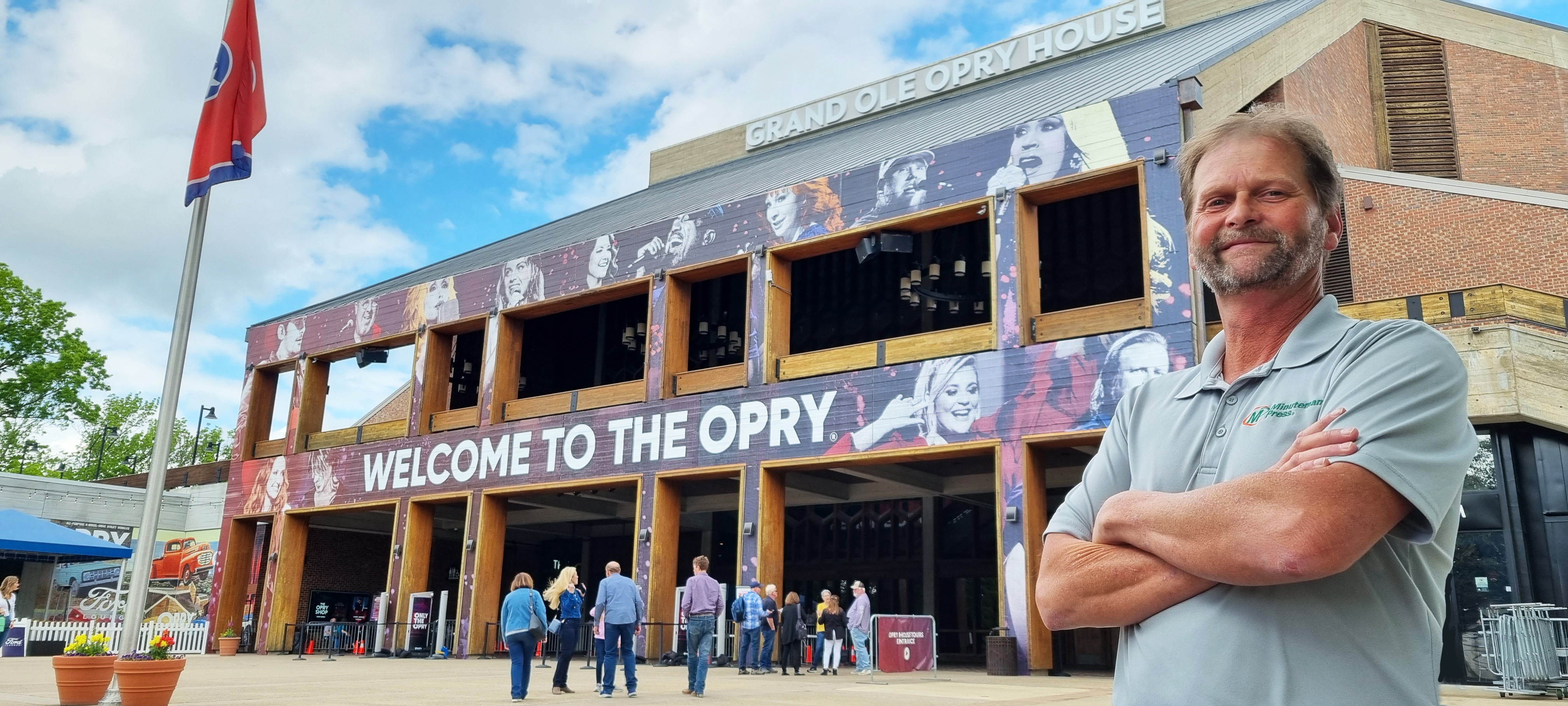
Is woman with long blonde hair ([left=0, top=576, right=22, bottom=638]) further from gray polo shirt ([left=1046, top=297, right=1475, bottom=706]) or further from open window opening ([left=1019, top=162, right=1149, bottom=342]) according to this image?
gray polo shirt ([left=1046, top=297, right=1475, bottom=706])

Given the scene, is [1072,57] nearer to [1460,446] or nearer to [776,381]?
[776,381]

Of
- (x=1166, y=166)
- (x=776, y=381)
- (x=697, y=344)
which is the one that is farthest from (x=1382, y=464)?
(x=697, y=344)

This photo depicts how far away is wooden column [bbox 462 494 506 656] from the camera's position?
24766 mm

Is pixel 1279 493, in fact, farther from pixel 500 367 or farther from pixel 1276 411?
pixel 500 367

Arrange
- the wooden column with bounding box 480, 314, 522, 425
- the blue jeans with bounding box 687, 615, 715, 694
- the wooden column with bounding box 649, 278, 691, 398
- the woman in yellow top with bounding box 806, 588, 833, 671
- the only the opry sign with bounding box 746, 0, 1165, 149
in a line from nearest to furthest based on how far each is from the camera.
Answer: the blue jeans with bounding box 687, 615, 715, 694 < the woman in yellow top with bounding box 806, 588, 833, 671 < the wooden column with bounding box 649, 278, 691, 398 < the wooden column with bounding box 480, 314, 522, 425 < the only the opry sign with bounding box 746, 0, 1165, 149

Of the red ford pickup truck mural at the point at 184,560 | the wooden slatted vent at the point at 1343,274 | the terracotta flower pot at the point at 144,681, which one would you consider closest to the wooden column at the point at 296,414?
the red ford pickup truck mural at the point at 184,560

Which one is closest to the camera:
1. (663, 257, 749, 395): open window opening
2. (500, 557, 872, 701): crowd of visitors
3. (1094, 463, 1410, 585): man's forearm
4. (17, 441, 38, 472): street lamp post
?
(1094, 463, 1410, 585): man's forearm

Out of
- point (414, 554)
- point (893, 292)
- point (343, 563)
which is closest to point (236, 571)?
point (343, 563)

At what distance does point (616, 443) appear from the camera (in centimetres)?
2438

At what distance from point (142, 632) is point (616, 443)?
47.7 ft

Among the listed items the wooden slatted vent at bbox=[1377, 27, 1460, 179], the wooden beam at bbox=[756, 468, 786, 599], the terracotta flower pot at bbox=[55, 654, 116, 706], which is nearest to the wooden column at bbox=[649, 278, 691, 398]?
the wooden beam at bbox=[756, 468, 786, 599]

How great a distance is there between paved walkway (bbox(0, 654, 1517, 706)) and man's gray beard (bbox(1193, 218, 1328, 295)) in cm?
1050

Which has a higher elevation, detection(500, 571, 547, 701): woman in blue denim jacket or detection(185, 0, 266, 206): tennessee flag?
detection(185, 0, 266, 206): tennessee flag

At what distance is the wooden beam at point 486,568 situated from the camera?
2483 cm
